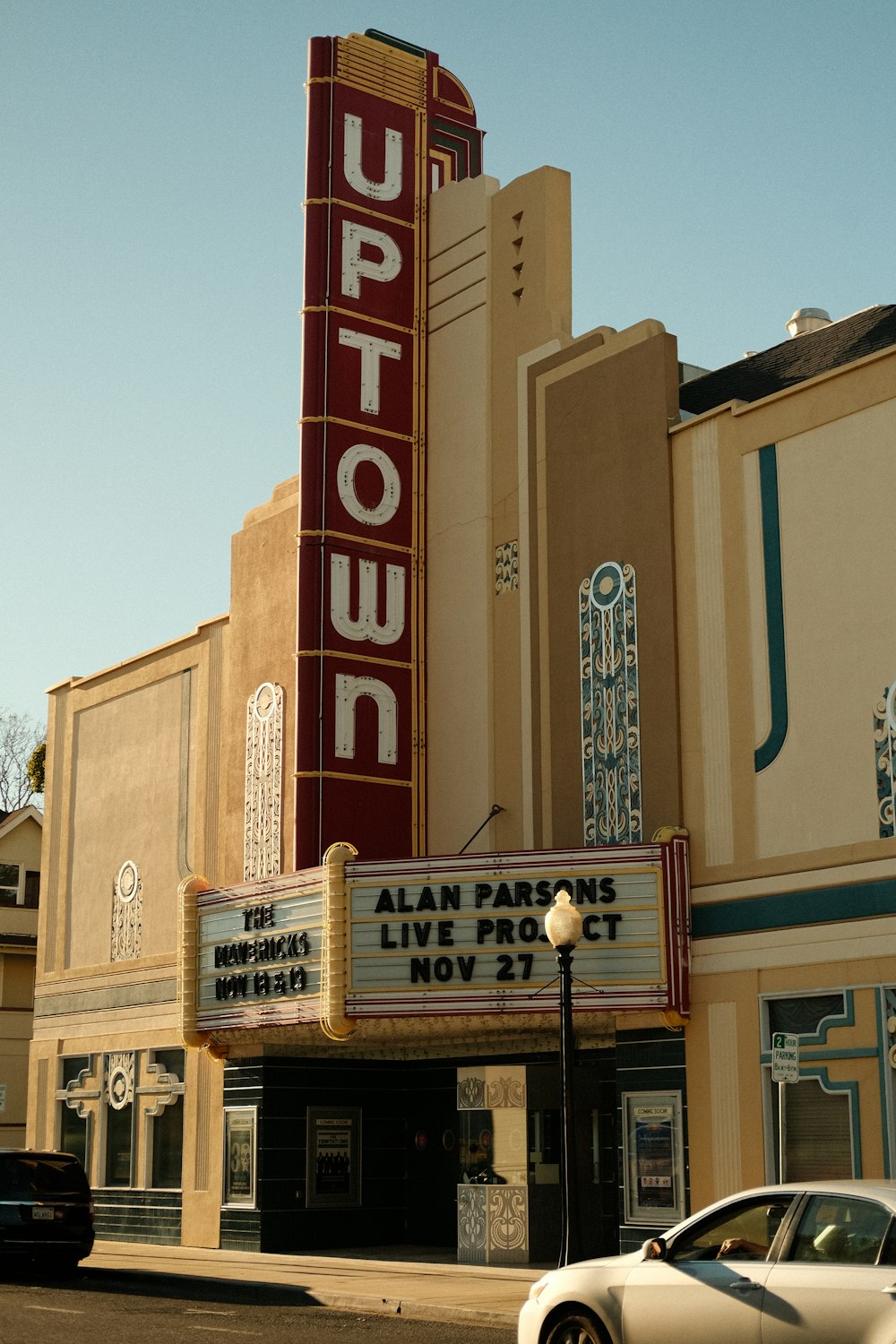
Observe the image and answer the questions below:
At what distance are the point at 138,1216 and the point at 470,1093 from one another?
7.61m

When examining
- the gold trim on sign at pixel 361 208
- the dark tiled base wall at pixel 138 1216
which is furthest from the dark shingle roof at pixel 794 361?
the dark tiled base wall at pixel 138 1216

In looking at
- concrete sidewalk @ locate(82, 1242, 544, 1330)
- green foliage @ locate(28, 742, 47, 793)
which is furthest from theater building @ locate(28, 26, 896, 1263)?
green foliage @ locate(28, 742, 47, 793)

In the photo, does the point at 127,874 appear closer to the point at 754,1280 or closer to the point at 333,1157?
the point at 333,1157

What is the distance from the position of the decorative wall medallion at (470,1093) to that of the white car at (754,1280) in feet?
40.9

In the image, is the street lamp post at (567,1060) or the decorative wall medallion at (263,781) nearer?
the street lamp post at (567,1060)

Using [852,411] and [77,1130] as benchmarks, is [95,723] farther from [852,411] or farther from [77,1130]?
[852,411]

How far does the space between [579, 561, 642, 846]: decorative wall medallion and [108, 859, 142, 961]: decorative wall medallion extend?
11.2 m

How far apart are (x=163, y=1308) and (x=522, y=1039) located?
24.0ft

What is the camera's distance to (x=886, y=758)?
720 inches

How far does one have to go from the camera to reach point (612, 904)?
66.5 ft

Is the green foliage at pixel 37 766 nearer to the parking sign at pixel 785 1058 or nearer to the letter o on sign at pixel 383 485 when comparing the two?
the letter o on sign at pixel 383 485

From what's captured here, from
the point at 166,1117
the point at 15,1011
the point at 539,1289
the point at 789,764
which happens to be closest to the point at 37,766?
the point at 15,1011

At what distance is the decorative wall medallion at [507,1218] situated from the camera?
2219cm

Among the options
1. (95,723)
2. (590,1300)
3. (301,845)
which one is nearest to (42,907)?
(95,723)
